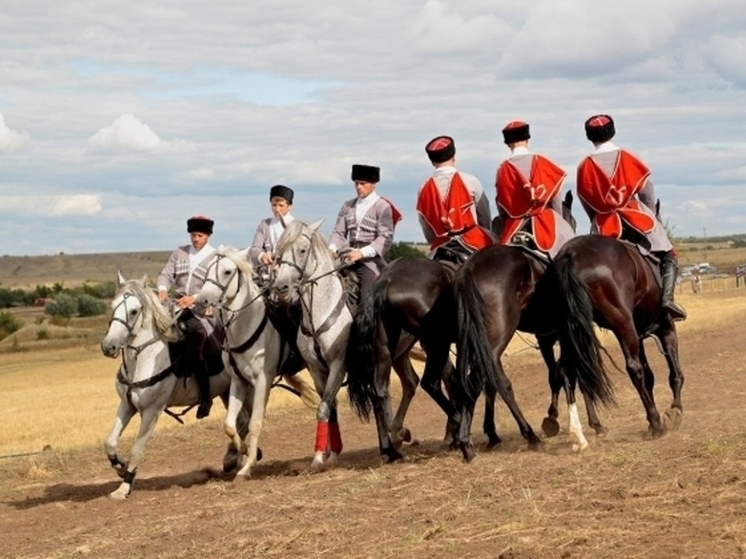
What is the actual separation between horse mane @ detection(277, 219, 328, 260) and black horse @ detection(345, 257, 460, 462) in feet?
2.79

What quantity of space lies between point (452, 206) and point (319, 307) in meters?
1.67

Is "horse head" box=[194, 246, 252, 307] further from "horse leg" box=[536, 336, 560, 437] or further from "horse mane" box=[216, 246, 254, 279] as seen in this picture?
"horse leg" box=[536, 336, 560, 437]

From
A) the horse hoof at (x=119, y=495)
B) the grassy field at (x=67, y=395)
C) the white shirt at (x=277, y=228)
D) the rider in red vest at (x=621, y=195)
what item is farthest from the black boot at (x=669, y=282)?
the horse hoof at (x=119, y=495)

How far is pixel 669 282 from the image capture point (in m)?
12.1

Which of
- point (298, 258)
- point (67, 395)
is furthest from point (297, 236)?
point (67, 395)

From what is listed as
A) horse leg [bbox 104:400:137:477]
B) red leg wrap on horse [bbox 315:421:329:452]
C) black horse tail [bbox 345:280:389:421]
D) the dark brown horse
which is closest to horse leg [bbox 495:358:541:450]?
the dark brown horse

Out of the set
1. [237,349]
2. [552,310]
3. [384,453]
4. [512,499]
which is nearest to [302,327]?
[237,349]

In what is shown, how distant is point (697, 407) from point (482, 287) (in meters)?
4.71

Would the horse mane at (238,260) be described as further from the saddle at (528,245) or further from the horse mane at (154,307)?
the saddle at (528,245)

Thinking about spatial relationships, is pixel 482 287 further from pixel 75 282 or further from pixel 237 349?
pixel 75 282

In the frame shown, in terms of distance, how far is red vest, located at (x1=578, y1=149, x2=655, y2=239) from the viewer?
39.5ft

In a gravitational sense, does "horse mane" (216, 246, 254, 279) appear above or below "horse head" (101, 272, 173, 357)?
above

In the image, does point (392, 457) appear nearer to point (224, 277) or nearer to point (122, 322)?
point (224, 277)

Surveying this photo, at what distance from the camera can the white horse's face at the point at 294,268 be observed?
1170 centimetres
